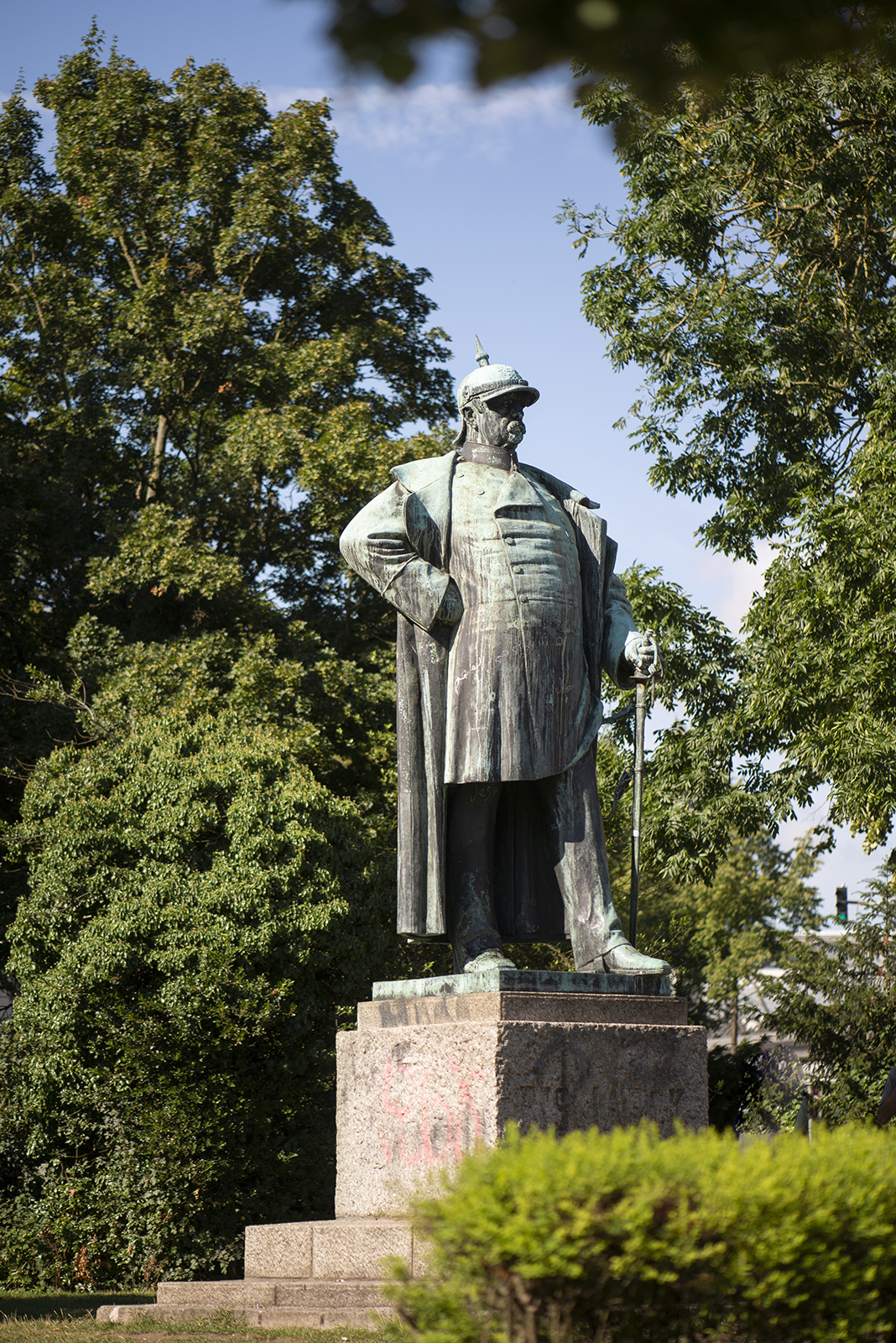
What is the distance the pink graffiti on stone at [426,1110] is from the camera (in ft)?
17.6

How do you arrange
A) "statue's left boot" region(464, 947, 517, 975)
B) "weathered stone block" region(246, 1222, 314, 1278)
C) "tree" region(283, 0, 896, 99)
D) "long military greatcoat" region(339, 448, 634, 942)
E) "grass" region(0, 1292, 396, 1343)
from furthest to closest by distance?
"long military greatcoat" region(339, 448, 634, 942) < "statue's left boot" region(464, 947, 517, 975) < "weathered stone block" region(246, 1222, 314, 1278) < "grass" region(0, 1292, 396, 1343) < "tree" region(283, 0, 896, 99)

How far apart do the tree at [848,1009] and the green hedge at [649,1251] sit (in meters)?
14.5

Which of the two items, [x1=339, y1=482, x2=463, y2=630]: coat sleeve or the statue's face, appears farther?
the statue's face

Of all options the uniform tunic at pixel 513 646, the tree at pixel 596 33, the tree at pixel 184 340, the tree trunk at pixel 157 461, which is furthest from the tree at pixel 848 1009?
the tree at pixel 596 33

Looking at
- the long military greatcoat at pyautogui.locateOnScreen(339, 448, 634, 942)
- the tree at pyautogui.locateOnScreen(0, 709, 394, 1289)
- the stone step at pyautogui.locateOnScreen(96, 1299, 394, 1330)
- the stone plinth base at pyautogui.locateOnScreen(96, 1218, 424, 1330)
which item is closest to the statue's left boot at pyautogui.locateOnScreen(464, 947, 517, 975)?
the long military greatcoat at pyautogui.locateOnScreen(339, 448, 634, 942)

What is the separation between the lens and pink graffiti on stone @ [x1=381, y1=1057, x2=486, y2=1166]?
536cm

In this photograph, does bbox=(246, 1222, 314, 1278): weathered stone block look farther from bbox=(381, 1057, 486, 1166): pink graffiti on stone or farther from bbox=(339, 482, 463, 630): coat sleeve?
bbox=(339, 482, 463, 630): coat sleeve

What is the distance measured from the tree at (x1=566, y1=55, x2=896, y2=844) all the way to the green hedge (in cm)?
1214

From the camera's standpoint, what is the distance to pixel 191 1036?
47.3ft

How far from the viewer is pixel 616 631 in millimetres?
6625

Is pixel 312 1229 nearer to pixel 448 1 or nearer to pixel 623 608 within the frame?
pixel 623 608

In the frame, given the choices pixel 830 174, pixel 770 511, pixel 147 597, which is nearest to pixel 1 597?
pixel 147 597

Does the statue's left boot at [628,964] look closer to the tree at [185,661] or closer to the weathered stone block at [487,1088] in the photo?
the weathered stone block at [487,1088]

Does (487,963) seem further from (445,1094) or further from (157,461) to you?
(157,461)
